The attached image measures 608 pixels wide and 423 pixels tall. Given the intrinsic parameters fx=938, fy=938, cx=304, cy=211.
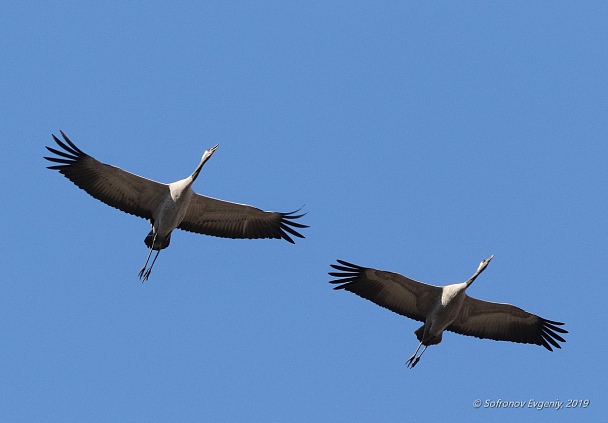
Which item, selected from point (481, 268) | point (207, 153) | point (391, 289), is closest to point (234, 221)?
point (207, 153)

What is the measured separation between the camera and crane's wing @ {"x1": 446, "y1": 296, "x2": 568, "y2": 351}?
20328 mm

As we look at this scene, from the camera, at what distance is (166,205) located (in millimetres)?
19781

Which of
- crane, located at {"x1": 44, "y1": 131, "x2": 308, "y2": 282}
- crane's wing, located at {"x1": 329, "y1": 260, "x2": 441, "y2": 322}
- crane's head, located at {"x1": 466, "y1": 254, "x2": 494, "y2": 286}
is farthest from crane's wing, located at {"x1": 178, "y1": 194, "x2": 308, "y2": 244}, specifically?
crane's head, located at {"x1": 466, "y1": 254, "x2": 494, "y2": 286}

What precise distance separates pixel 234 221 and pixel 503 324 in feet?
21.1

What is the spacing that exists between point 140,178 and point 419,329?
668 cm

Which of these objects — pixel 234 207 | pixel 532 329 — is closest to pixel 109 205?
pixel 234 207

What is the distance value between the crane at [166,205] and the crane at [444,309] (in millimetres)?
2158

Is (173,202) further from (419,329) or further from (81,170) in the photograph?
(419,329)

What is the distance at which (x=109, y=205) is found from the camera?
66.4 feet

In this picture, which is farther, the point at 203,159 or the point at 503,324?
the point at 503,324

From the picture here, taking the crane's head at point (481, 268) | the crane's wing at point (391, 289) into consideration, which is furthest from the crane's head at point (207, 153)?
the crane's head at point (481, 268)

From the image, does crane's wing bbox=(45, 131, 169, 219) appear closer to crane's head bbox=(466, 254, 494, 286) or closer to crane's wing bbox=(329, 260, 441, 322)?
crane's wing bbox=(329, 260, 441, 322)

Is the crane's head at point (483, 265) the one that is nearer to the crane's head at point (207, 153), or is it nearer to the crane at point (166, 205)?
the crane at point (166, 205)

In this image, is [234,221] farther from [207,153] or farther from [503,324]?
[503,324]
